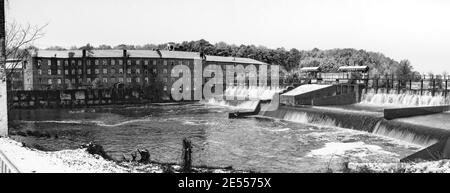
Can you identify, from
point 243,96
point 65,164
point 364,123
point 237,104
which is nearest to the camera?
point 65,164

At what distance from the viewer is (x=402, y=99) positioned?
31.7 meters

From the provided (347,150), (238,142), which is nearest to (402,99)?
(347,150)

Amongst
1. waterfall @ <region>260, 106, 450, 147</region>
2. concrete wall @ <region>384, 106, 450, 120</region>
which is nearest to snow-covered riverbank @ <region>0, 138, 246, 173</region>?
waterfall @ <region>260, 106, 450, 147</region>

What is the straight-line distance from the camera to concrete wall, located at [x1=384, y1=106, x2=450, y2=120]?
23.0 meters

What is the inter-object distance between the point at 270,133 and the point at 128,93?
34.1 m

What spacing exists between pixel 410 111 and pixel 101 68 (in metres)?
45.0

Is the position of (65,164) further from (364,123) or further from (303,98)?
(303,98)

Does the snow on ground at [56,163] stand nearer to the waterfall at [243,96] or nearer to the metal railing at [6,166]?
the metal railing at [6,166]

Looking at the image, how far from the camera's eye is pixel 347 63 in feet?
245

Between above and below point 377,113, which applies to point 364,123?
below

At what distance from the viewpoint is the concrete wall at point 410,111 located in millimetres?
23016

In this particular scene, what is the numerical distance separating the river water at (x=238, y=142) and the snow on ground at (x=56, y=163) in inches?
183
